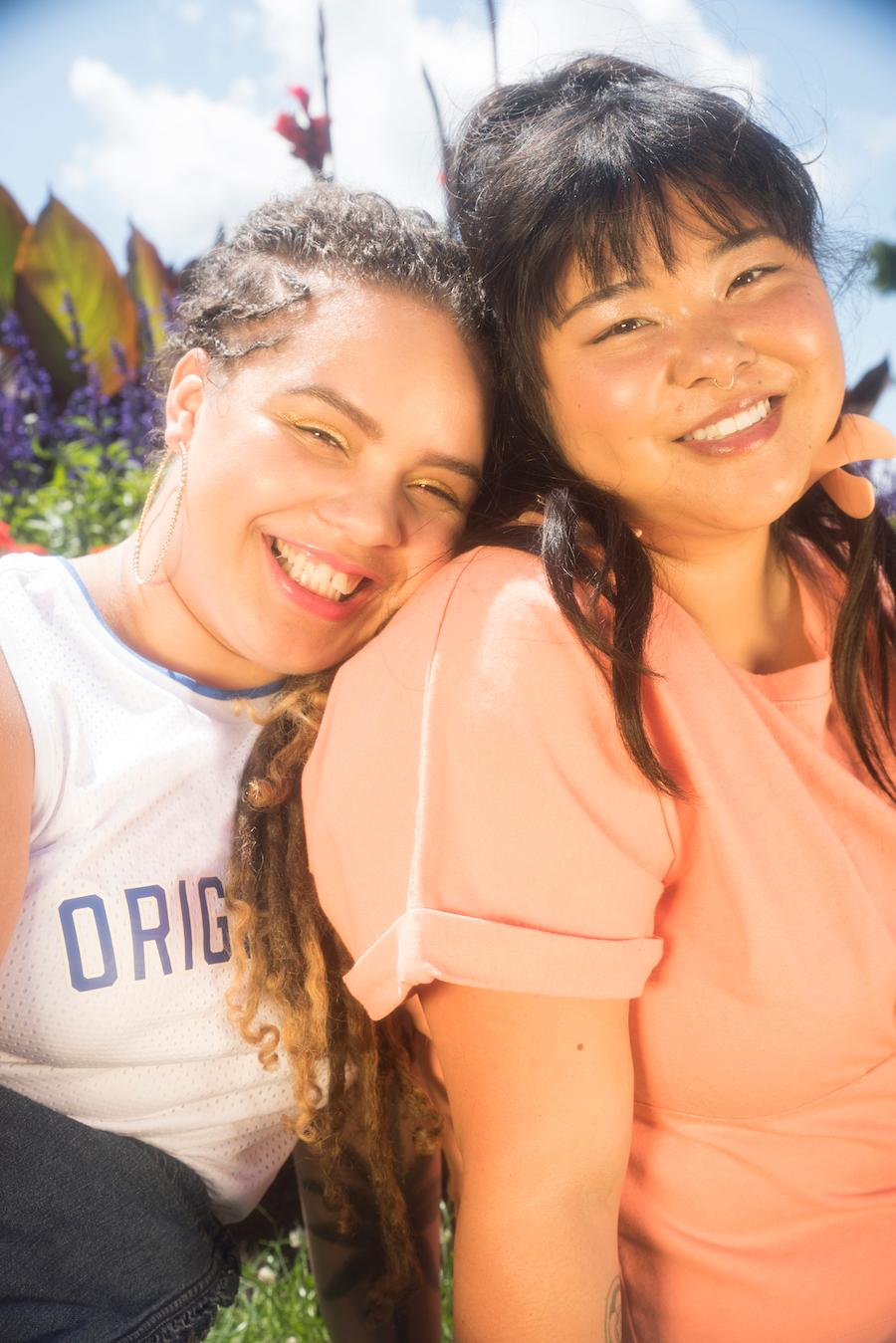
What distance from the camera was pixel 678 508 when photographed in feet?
5.26

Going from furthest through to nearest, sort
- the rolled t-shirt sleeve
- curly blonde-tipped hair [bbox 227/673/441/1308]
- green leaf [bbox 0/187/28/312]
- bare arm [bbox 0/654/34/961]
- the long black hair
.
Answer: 1. green leaf [bbox 0/187/28/312]
2. curly blonde-tipped hair [bbox 227/673/441/1308]
3. the long black hair
4. bare arm [bbox 0/654/34/961]
5. the rolled t-shirt sleeve

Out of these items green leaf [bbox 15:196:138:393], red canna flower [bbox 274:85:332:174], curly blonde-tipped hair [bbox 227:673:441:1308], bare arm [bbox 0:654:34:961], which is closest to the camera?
bare arm [bbox 0:654:34:961]

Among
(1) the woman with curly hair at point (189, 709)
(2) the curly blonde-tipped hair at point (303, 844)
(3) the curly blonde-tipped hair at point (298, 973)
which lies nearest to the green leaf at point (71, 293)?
(2) the curly blonde-tipped hair at point (303, 844)

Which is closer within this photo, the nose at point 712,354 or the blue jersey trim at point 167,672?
the nose at point 712,354

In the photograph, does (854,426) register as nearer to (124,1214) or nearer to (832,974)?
(832,974)

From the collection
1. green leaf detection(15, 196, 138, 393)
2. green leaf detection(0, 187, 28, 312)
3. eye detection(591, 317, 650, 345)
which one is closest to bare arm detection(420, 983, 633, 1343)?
eye detection(591, 317, 650, 345)

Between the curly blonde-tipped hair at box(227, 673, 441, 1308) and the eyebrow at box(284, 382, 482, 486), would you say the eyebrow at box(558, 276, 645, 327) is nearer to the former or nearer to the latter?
the eyebrow at box(284, 382, 482, 486)

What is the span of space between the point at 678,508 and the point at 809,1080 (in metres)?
0.73

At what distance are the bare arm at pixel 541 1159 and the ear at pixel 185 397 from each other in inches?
37.8

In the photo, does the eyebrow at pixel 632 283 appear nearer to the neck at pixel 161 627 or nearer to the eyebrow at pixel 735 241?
the eyebrow at pixel 735 241

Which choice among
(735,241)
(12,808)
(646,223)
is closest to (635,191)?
(646,223)

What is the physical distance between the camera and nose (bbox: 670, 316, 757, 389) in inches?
59.9

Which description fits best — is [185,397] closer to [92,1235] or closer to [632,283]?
[632,283]

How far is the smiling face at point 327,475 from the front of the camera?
1669 mm
